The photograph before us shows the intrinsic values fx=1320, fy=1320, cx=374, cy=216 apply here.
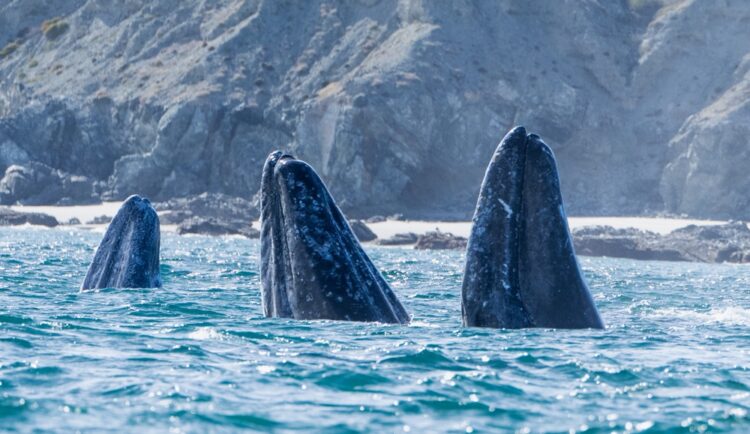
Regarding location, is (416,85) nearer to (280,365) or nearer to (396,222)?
(396,222)

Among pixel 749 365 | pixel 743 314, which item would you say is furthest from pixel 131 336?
pixel 743 314

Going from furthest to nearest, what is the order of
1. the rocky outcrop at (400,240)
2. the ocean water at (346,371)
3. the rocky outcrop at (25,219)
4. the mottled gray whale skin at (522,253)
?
the rocky outcrop at (25,219), the rocky outcrop at (400,240), the mottled gray whale skin at (522,253), the ocean water at (346,371)

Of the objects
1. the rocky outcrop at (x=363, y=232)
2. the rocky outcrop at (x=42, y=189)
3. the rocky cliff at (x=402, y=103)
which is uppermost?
the rocky cliff at (x=402, y=103)

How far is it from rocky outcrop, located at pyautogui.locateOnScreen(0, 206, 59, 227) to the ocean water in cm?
4634

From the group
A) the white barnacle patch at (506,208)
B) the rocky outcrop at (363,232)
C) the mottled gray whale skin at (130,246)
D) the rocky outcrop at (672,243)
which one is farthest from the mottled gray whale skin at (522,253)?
the rocky outcrop at (363,232)

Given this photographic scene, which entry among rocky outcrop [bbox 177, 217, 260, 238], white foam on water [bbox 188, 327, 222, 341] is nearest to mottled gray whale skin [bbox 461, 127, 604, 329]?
white foam on water [bbox 188, 327, 222, 341]

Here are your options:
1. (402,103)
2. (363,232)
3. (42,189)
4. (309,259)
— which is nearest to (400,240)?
(363,232)

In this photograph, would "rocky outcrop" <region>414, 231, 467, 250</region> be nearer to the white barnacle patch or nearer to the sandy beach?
the sandy beach

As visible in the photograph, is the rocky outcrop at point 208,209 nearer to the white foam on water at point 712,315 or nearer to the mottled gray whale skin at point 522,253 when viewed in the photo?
the white foam on water at point 712,315

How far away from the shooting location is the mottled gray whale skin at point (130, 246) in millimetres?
16703

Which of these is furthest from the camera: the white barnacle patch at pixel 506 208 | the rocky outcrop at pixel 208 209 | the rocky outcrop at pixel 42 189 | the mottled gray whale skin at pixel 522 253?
the rocky outcrop at pixel 42 189

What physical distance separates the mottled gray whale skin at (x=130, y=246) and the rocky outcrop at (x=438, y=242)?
3393 centimetres

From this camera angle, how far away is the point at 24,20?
97688mm

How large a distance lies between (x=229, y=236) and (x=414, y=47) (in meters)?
20.6
